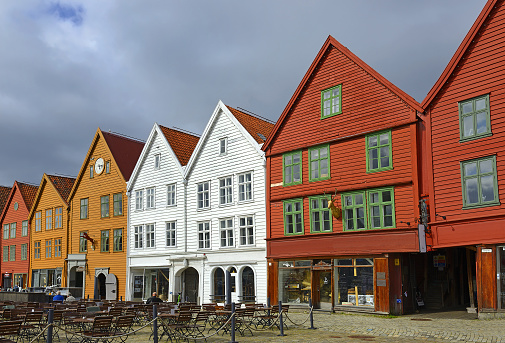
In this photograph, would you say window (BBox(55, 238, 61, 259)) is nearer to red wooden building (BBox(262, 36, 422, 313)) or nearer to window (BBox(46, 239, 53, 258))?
window (BBox(46, 239, 53, 258))

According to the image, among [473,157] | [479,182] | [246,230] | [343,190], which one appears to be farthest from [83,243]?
[479,182]

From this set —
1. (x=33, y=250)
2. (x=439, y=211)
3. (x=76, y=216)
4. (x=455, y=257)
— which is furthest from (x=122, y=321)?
(x=33, y=250)

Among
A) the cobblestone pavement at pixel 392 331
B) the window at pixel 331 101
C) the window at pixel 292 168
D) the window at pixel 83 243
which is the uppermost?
the window at pixel 331 101

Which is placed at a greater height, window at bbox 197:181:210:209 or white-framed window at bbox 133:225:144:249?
window at bbox 197:181:210:209

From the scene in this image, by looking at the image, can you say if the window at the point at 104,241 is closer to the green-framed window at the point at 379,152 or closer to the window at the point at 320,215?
the window at the point at 320,215

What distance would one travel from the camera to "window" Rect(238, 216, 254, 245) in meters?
30.2

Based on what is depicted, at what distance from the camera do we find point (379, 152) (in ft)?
80.8

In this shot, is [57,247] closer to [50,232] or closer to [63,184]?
[50,232]

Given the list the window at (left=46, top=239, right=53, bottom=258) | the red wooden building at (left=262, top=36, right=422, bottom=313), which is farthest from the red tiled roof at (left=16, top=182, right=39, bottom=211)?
the red wooden building at (left=262, top=36, right=422, bottom=313)

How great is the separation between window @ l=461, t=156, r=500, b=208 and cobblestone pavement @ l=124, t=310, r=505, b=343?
4.41 metres

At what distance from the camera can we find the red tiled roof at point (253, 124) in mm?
31516

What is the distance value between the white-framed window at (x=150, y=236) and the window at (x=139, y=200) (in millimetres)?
1615

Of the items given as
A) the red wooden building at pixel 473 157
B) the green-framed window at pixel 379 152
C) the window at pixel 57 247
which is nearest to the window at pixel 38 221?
the window at pixel 57 247

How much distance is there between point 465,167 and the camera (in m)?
21.7
